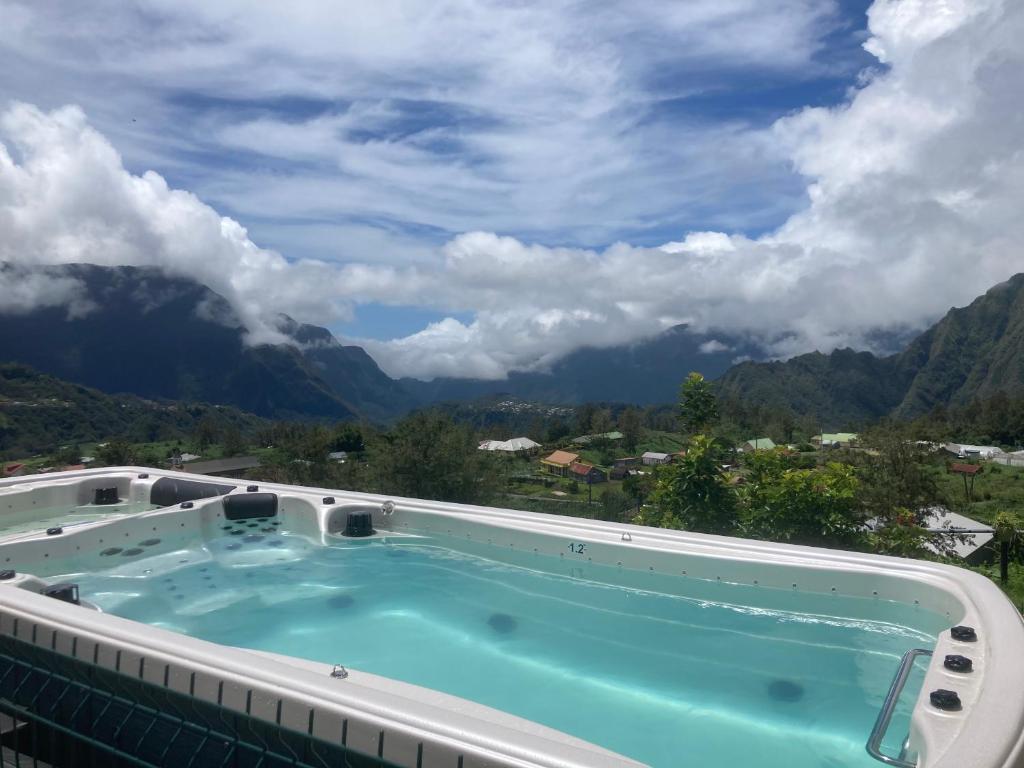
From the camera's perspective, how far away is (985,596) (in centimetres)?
296

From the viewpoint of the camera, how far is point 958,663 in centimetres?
237

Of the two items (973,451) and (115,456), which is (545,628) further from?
(973,451)

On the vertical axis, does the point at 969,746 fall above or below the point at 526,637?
above

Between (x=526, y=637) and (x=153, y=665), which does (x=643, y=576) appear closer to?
(x=526, y=637)

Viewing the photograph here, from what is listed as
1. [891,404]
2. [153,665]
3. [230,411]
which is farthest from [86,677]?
[891,404]

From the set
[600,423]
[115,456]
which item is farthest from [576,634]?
[600,423]

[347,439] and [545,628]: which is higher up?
[545,628]

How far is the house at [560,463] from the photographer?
41594mm

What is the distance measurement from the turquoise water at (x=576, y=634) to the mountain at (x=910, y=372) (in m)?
90.2

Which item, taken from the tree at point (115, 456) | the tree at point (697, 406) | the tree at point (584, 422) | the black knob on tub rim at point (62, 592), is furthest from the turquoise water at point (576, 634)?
the tree at point (584, 422)

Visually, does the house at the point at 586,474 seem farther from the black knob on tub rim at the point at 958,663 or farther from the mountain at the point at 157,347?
the mountain at the point at 157,347

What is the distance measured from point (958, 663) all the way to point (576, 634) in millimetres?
1981

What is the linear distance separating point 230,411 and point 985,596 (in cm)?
9016

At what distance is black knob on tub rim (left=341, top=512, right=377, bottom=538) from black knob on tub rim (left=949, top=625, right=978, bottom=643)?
3.79 metres
